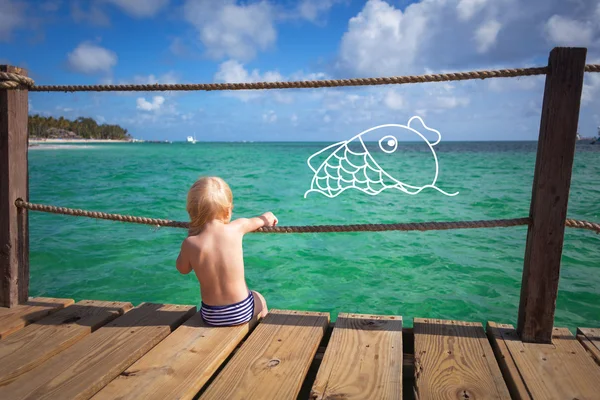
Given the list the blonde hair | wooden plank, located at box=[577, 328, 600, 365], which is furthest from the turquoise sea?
the blonde hair

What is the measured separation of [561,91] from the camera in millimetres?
1896

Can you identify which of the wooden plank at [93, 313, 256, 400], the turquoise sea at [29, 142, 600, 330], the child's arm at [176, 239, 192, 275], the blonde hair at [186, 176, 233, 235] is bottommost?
the turquoise sea at [29, 142, 600, 330]

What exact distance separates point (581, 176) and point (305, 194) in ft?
43.3

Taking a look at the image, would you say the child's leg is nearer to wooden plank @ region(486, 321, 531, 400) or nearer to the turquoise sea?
wooden plank @ region(486, 321, 531, 400)

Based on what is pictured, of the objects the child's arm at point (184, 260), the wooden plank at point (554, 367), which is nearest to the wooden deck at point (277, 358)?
the wooden plank at point (554, 367)

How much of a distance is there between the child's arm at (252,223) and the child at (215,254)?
0.04m

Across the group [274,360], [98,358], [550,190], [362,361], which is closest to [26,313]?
[98,358]

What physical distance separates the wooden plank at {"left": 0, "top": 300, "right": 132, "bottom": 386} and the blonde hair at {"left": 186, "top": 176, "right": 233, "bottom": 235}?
757 millimetres

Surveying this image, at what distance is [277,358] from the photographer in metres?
1.84

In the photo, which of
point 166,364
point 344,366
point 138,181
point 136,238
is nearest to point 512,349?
point 344,366

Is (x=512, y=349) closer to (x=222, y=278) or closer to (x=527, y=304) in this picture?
(x=527, y=304)

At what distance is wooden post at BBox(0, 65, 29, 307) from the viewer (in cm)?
240

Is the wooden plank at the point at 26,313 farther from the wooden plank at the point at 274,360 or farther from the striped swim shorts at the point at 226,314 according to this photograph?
the wooden plank at the point at 274,360

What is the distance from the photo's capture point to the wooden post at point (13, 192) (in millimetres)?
2404
